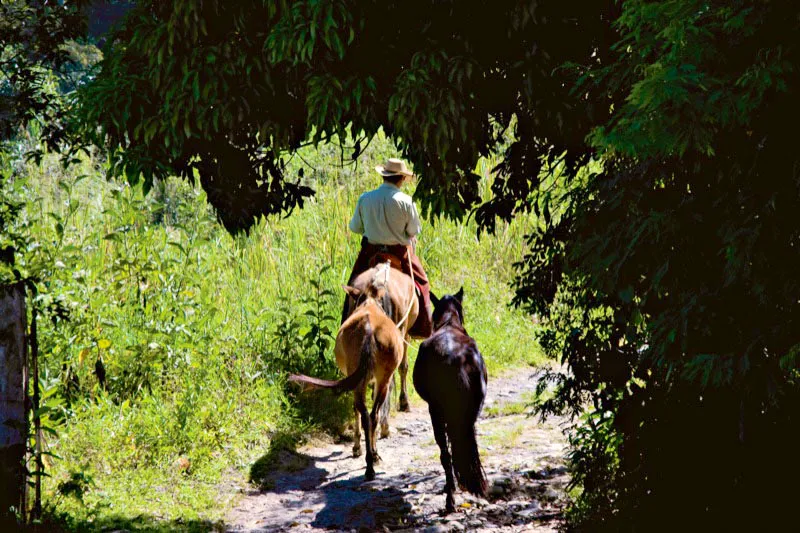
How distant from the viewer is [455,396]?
667 cm

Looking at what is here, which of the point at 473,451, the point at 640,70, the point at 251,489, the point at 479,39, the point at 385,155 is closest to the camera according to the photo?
the point at 640,70

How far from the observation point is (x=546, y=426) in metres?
9.53

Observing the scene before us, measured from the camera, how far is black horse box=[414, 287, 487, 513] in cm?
666

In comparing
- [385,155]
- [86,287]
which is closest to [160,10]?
[86,287]

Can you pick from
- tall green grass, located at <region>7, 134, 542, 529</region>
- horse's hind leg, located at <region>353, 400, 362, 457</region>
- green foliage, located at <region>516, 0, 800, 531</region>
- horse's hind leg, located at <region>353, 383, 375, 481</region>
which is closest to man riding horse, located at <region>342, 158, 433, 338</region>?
tall green grass, located at <region>7, 134, 542, 529</region>

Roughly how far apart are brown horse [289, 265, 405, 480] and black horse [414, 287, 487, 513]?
0.83 meters

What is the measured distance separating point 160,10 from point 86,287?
3.42 metres

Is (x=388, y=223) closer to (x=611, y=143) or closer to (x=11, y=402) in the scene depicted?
(x=11, y=402)

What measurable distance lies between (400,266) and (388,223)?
49cm

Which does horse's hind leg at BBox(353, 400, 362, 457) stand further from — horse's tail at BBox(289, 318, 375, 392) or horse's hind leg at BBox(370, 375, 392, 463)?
horse's tail at BBox(289, 318, 375, 392)

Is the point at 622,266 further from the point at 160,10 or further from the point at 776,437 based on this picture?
the point at 160,10

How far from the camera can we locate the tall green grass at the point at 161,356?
689cm

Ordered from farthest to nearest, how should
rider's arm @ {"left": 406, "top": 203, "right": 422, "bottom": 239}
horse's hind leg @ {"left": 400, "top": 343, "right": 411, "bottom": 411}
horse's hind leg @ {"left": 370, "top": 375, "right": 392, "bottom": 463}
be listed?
horse's hind leg @ {"left": 400, "top": 343, "right": 411, "bottom": 411}, rider's arm @ {"left": 406, "top": 203, "right": 422, "bottom": 239}, horse's hind leg @ {"left": 370, "top": 375, "right": 392, "bottom": 463}

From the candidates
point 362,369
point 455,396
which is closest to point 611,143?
point 455,396
